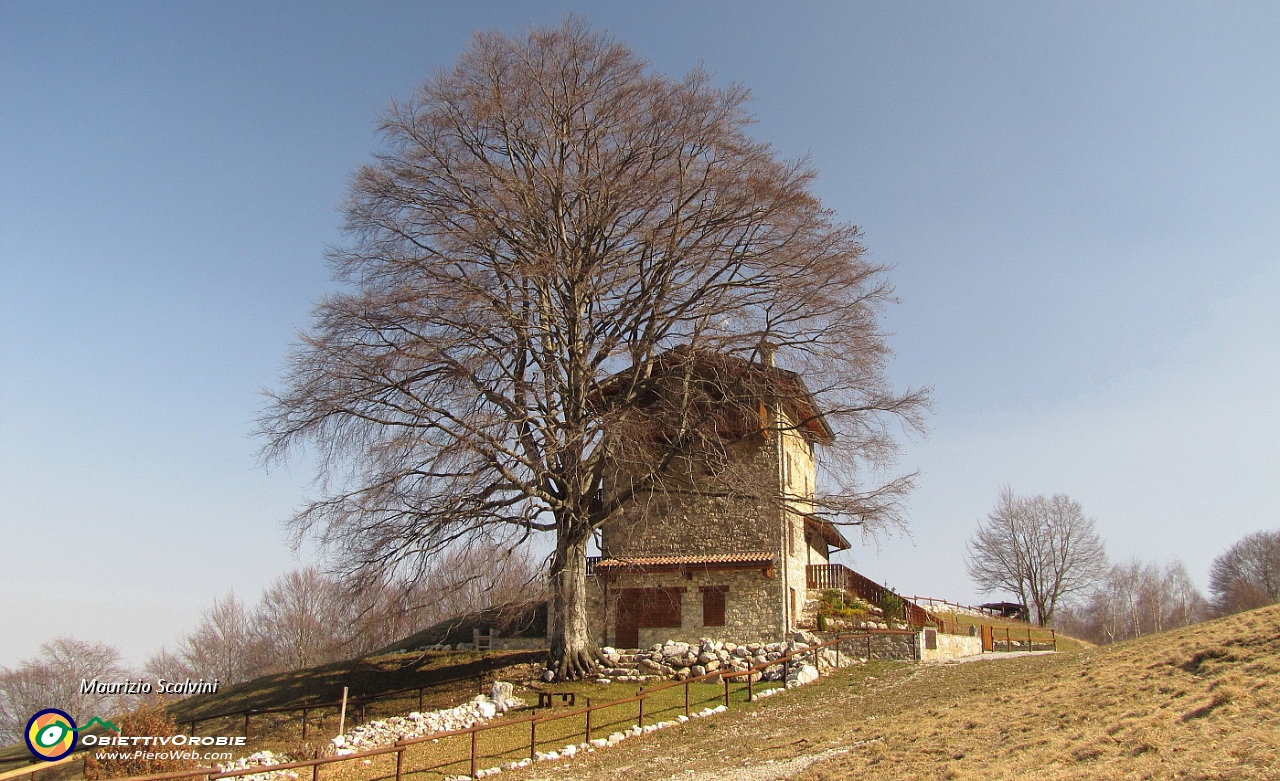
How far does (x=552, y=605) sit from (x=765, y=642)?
5537 millimetres

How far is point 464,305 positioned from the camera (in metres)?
17.8

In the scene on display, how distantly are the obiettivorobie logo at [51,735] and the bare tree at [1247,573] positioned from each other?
194ft

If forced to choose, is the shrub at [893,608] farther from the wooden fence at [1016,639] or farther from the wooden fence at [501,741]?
the wooden fence at [1016,639]

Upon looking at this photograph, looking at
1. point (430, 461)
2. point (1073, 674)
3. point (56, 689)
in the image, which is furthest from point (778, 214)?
point (56, 689)

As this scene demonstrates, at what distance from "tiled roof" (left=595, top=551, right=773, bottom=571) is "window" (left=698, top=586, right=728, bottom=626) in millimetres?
685

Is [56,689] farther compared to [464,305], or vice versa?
[56,689]

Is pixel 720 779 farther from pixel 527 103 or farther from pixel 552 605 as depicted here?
pixel 527 103

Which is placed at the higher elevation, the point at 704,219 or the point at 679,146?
the point at 679,146

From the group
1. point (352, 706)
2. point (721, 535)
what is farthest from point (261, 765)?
point (721, 535)

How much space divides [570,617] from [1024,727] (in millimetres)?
10709

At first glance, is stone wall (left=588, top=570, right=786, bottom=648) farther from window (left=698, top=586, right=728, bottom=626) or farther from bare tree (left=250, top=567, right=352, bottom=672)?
bare tree (left=250, top=567, right=352, bottom=672)

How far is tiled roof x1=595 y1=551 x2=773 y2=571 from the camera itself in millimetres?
22000

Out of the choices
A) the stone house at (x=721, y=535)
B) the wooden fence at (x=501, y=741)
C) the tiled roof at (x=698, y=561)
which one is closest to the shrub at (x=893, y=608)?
the wooden fence at (x=501, y=741)

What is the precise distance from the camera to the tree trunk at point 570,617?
1951cm
